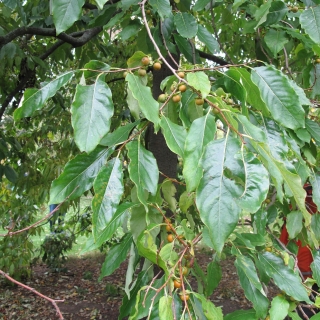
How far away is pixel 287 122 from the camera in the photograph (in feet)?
3.19

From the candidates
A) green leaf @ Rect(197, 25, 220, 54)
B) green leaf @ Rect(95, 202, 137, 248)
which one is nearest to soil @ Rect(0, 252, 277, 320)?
green leaf @ Rect(197, 25, 220, 54)

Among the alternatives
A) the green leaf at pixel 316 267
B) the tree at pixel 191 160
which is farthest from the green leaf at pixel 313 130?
the green leaf at pixel 316 267

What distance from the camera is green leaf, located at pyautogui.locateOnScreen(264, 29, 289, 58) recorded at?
1547 mm

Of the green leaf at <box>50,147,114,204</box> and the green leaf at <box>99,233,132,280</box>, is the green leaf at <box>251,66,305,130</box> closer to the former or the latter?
the green leaf at <box>50,147,114,204</box>

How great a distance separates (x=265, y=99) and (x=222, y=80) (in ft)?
0.59

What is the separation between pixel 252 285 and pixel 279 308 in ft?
0.35

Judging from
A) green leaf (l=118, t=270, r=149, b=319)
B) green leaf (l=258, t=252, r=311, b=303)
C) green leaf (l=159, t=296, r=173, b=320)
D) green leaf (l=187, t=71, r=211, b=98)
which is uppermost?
green leaf (l=187, t=71, r=211, b=98)

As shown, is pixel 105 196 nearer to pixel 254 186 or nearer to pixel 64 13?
pixel 254 186

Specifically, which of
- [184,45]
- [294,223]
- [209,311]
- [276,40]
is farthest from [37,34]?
[209,311]

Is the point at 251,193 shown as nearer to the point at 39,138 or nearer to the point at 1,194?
the point at 39,138

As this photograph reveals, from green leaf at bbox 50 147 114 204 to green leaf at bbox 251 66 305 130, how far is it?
1.39ft

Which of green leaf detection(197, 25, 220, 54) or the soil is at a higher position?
green leaf detection(197, 25, 220, 54)

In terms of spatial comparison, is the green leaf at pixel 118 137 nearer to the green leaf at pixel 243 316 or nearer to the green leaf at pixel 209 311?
the green leaf at pixel 209 311

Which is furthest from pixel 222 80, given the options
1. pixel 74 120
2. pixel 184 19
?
pixel 184 19
